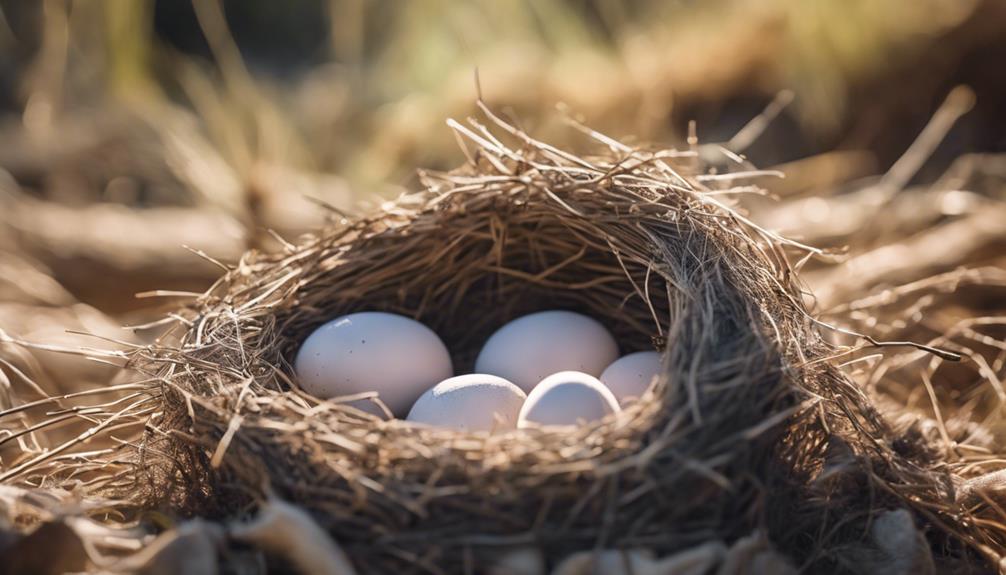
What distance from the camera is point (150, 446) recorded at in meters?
1.06

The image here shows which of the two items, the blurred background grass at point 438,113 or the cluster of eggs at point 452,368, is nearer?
the cluster of eggs at point 452,368

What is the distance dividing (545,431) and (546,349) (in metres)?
0.33

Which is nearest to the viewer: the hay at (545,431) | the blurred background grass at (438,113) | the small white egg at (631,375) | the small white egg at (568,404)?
the hay at (545,431)

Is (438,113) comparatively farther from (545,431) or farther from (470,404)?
(545,431)

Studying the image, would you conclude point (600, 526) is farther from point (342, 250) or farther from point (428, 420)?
Answer: point (342, 250)

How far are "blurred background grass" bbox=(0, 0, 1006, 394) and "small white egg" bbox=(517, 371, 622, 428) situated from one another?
2.69 ft

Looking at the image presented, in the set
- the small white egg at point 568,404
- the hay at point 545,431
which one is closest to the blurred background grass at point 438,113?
the hay at point 545,431

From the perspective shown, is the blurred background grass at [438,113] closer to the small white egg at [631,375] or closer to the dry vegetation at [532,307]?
the dry vegetation at [532,307]

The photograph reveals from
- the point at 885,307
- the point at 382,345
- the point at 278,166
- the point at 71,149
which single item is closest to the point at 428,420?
the point at 382,345

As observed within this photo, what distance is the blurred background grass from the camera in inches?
80.4

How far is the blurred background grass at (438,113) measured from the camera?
2.04 metres

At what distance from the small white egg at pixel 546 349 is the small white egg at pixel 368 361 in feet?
0.31

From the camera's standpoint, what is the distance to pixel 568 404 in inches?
38.6

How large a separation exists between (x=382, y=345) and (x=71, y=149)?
6.41 ft
